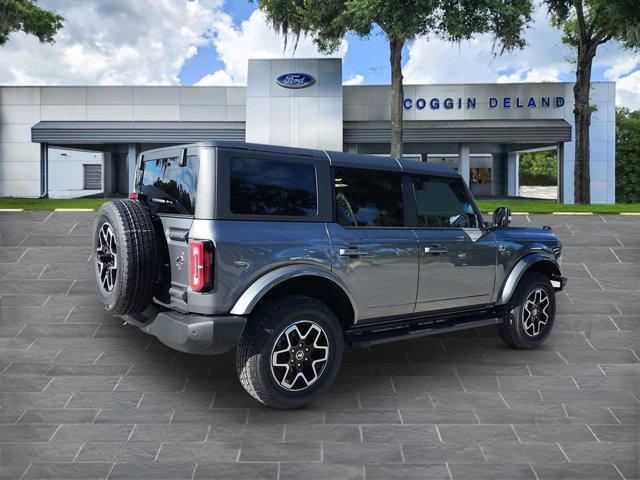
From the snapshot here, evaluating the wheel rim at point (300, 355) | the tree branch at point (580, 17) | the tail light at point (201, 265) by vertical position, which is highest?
the tree branch at point (580, 17)

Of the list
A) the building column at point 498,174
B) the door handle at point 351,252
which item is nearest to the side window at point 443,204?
the door handle at point 351,252

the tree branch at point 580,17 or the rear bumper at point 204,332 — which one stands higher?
the tree branch at point 580,17

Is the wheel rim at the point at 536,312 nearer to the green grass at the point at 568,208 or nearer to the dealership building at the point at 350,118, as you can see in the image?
the green grass at the point at 568,208

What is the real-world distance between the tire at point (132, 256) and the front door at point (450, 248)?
2.40 meters

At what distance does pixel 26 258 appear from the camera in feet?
30.1

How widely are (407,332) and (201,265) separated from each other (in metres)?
2.12

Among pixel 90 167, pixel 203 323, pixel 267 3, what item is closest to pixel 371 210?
pixel 203 323

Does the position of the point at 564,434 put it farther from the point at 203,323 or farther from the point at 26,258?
the point at 26,258

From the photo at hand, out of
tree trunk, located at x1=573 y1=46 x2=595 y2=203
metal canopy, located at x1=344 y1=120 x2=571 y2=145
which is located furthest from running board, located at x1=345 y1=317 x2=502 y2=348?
metal canopy, located at x1=344 y1=120 x2=571 y2=145

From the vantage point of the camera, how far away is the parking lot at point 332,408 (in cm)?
391

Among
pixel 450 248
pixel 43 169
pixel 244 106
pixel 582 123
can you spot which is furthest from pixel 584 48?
pixel 43 169

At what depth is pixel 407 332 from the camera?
5570 millimetres

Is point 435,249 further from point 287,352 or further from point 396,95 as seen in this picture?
point 396,95

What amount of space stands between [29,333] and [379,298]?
4243 millimetres
